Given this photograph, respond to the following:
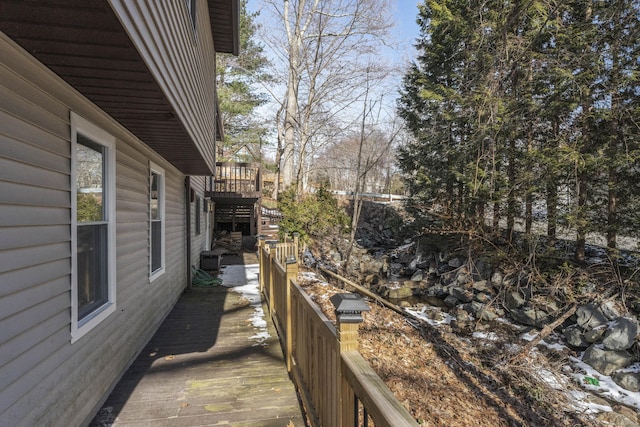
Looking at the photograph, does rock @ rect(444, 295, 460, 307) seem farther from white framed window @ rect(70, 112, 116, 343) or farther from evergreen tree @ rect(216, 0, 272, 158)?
evergreen tree @ rect(216, 0, 272, 158)

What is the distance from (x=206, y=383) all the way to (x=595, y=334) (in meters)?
7.38

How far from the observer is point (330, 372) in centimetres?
205

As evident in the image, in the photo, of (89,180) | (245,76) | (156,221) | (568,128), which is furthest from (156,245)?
(245,76)

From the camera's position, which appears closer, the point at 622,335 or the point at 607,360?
the point at 607,360

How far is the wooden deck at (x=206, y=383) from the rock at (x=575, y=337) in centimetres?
623

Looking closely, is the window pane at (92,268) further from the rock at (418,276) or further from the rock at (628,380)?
the rock at (418,276)

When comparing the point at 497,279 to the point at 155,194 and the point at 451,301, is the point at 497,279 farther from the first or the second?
the point at 155,194

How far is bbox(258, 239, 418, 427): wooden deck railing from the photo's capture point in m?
1.38

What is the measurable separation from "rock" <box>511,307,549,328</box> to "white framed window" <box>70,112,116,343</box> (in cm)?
851

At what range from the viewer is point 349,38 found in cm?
1580

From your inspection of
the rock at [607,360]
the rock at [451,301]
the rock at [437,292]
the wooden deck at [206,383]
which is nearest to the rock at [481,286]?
the rock at [451,301]

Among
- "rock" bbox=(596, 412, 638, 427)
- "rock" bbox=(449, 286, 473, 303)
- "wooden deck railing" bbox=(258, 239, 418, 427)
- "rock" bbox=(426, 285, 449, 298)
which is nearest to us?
"wooden deck railing" bbox=(258, 239, 418, 427)

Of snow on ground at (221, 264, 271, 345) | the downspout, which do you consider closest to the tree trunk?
snow on ground at (221, 264, 271, 345)

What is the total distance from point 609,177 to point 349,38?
1190 cm
